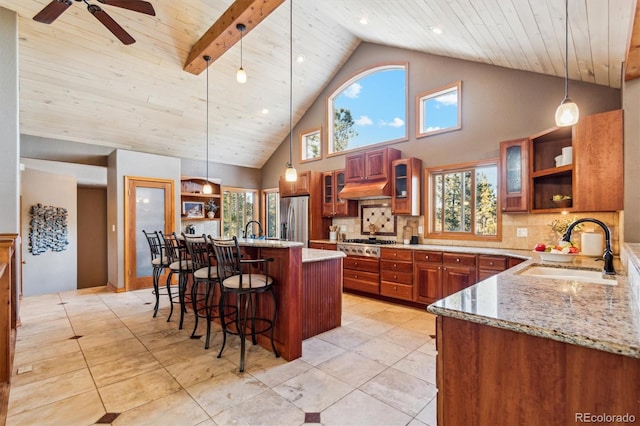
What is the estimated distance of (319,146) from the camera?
686cm

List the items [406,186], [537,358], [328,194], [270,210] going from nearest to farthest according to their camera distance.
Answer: [537,358], [406,186], [328,194], [270,210]

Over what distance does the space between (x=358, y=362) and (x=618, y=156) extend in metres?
3.05

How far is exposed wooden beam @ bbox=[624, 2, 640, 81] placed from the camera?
72.3 inches

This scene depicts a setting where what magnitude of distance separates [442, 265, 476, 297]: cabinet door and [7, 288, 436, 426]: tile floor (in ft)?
2.03

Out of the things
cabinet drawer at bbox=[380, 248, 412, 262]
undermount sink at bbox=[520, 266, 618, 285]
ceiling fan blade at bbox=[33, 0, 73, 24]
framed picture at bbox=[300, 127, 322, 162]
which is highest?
ceiling fan blade at bbox=[33, 0, 73, 24]

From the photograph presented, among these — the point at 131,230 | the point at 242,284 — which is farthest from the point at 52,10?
the point at 131,230

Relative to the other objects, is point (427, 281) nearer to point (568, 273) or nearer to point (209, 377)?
point (568, 273)

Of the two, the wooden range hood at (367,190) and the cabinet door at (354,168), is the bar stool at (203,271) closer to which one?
the wooden range hood at (367,190)

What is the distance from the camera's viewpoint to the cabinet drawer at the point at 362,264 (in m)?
4.87

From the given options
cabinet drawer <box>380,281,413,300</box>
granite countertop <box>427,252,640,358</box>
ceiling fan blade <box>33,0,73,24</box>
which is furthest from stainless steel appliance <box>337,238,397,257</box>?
ceiling fan blade <box>33,0,73,24</box>

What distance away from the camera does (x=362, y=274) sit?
505cm

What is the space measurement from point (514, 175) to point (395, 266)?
199 centimetres

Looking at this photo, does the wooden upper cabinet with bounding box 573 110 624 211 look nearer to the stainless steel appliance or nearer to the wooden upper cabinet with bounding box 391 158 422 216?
the wooden upper cabinet with bounding box 391 158 422 216

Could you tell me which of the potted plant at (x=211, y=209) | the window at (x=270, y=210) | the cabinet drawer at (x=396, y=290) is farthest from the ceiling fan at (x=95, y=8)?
the window at (x=270, y=210)
